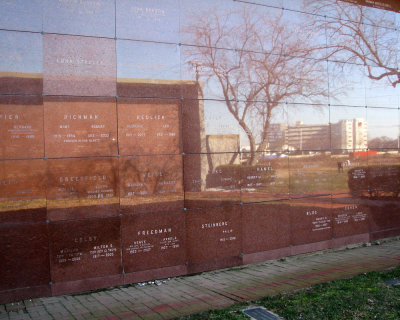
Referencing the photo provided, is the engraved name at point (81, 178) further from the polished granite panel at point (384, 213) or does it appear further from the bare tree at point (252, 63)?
the polished granite panel at point (384, 213)

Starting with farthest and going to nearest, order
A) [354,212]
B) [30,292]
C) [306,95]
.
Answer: [354,212], [306,95], [30,292]

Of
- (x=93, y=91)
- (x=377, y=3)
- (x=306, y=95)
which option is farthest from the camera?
(x=377, y=3)

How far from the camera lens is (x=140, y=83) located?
5.32 m

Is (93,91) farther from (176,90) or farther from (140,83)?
(176,90)

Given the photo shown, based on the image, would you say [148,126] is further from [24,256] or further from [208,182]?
[24,256]

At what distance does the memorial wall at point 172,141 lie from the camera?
471 cm

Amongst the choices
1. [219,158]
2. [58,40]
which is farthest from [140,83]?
[219,158]

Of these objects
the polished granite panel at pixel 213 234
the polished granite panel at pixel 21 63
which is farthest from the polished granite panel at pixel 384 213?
the polished granite panel at pixel 21 63

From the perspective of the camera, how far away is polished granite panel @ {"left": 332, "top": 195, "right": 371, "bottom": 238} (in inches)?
277

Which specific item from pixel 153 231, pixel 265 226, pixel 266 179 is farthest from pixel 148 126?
pixel 265 226

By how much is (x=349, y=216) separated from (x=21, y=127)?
18.2ft

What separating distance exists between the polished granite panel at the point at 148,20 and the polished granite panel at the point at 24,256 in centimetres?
266

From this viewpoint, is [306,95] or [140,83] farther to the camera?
[306,95]

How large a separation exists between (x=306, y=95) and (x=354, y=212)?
2307 mm
